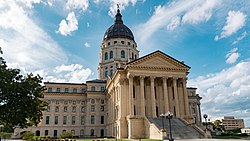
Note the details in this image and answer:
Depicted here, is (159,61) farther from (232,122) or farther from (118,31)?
(232,122)

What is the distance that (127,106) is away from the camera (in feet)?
151

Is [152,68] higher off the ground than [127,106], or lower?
higher

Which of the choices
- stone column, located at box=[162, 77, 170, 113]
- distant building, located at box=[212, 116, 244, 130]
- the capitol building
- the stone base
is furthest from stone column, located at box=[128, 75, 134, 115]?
distant building, located at box=[212, 116, 244, 130]

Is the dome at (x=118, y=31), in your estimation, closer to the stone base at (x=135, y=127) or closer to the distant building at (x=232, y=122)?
the stone base at (x=135, y=127)

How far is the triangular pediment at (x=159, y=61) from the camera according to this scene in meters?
46.3

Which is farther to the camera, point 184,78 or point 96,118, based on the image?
point 96,118

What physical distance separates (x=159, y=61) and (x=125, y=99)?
10.9m

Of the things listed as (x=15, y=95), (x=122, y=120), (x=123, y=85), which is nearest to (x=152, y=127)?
(x=122, y=120)

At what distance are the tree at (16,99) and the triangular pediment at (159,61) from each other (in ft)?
74.8

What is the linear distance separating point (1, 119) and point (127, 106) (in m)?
24.8

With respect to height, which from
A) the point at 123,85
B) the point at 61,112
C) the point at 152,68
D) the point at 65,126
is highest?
the point at 152,68

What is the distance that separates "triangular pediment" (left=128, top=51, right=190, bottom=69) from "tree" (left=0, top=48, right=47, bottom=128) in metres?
22.8

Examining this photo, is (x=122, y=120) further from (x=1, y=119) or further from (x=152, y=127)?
(x=1, y=119)

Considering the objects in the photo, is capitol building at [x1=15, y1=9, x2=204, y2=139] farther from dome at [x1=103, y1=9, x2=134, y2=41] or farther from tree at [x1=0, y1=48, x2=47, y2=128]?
tree at [x1=0, y1=48, x2=47, y2=128]
